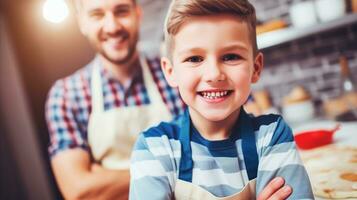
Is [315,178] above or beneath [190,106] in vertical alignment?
beneath

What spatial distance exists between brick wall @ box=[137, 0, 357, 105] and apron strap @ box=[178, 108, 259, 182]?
412 mm

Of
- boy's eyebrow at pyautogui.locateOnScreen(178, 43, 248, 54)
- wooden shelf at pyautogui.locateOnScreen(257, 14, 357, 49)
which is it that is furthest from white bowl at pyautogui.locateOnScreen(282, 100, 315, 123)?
boy's eyebrow at pyautogui.locateOnScreen(178, 43, 248, 54)

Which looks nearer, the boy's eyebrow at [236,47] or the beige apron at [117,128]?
the boy's eyebrow at [236,47]

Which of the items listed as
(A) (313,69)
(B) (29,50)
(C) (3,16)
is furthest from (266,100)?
(C) (3,16)

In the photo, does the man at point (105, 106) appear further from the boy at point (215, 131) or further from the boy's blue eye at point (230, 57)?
the boy's blue eye at point (230, 57)

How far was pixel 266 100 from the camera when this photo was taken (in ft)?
4.36

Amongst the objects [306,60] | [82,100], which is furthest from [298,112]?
[82,100]

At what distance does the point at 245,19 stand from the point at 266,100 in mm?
467

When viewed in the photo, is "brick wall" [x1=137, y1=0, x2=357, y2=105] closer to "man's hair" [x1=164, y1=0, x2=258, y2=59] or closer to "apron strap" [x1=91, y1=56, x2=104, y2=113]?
"man's hair" [x1=164, y1=0, x2=258, y2=59]

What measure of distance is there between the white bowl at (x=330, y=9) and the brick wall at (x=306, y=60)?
0.08 meters

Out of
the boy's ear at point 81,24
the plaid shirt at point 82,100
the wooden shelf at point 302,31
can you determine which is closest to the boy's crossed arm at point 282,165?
the plaid shirt at point 82,100

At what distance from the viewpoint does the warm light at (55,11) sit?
1.22 meters

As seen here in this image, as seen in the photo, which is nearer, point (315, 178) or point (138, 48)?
point (315, 178)

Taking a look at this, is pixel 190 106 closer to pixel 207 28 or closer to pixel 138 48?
pixel 207 28
